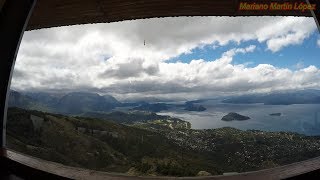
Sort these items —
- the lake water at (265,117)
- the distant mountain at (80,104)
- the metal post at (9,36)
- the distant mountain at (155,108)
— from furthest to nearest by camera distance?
1. the distant mountain at (80,104)
2. the distant mountain at (155,108)
3. the lake water at (265,117)
4. the metal post at (9,36)

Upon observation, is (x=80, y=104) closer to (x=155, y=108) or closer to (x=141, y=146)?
(x=155, y=108)

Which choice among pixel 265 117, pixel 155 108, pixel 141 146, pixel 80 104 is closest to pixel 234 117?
pixel 265 117

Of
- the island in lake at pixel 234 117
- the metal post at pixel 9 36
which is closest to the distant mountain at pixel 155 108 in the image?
the island in lake at pixel 234 117

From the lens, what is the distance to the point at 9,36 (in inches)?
53.3

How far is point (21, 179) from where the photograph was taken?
1.16 m

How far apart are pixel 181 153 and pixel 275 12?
32.3 m

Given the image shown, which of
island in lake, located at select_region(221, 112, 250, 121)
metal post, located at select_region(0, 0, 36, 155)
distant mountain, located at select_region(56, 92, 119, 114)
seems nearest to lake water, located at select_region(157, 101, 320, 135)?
island in lake, located at select_region(221, 112, 250, 121)

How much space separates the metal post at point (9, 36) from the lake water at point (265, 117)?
59484mm

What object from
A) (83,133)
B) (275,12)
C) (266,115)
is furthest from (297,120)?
(275,12)

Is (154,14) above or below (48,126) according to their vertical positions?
above

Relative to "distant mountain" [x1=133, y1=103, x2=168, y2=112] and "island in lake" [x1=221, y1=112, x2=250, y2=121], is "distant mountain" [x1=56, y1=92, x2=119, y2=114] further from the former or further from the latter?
"island in lake" [x1=221, y1=112, x2=250, y2=121]

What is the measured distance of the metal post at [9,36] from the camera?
4.43ft

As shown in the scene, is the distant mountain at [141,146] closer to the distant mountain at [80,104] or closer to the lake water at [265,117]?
the lake water at [265,117]

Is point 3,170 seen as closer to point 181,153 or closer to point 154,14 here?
point 154,14
